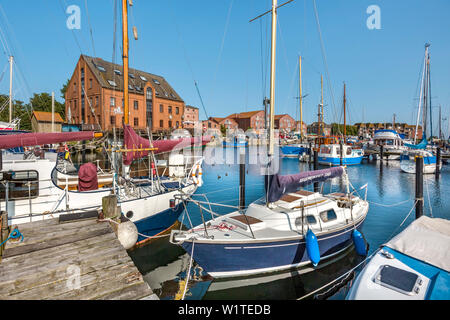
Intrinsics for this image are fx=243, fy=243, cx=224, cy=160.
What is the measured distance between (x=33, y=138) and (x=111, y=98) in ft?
161

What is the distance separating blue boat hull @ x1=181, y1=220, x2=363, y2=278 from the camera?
7.90m

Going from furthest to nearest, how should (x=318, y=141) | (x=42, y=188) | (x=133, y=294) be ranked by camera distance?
(x=318, y=141) < (x=42, y=188) < (x=133, y=294)

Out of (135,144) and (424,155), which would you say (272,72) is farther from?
(424,155)

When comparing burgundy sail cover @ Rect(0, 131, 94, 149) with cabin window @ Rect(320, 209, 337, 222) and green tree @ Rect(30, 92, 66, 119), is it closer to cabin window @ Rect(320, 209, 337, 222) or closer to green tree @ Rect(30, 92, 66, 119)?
cabin window @ Rect(320, 209, 337, 222)

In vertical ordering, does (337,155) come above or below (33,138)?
below

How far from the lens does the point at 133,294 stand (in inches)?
173

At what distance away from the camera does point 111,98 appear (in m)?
51.8

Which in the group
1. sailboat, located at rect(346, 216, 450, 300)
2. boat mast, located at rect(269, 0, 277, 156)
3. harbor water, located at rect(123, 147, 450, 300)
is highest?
boat mast, located at rect(269, 0, 277, 156)

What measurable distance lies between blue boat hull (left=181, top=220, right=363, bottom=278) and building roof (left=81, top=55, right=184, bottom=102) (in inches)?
1716

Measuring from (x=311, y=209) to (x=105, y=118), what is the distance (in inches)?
2021

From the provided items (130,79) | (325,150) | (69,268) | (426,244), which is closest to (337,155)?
(325,150)

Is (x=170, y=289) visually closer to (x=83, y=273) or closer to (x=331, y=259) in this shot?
(x=83, y=273)

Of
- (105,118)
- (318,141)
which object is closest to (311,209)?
(318,141)

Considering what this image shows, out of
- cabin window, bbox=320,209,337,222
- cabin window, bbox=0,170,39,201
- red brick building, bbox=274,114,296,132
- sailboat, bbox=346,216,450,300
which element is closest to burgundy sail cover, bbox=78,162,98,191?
cabin window, bbox=0,170,39,201
